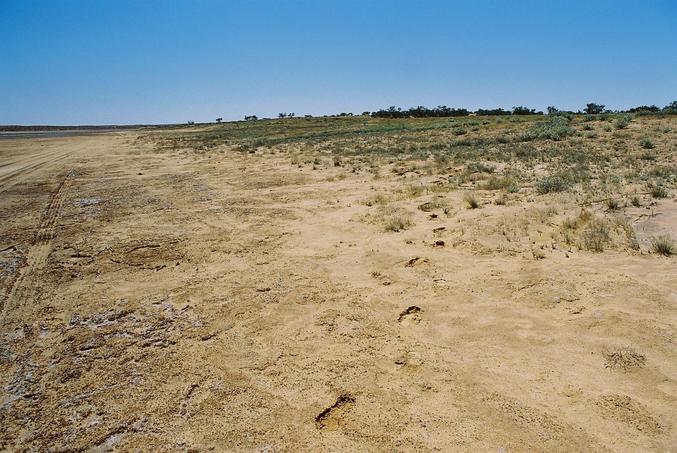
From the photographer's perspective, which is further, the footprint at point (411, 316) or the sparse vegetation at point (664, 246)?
the sparse vegetation at point (664, 246)

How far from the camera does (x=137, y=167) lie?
64.5ft

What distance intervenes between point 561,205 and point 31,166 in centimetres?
2312

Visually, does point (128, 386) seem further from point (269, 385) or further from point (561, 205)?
point (561, 205)

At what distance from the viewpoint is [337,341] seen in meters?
4.25

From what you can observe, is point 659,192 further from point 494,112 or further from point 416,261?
point 494,112

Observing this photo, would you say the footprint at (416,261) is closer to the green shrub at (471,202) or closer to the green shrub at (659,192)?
the green shrub at (471,202)

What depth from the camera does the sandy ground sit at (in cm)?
311

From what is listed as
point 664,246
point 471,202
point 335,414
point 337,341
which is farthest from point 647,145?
point 335,414

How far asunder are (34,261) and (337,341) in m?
5.39

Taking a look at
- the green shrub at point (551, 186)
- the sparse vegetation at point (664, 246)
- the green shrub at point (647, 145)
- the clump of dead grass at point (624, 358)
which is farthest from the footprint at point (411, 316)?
the green shrub at point (647, 145)

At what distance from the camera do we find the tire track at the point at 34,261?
5383mm

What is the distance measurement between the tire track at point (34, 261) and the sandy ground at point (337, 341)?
55 mm

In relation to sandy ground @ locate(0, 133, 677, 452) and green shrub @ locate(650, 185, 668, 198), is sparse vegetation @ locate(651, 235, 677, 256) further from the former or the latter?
green shrub @ locate(650, 185, 668, 198)

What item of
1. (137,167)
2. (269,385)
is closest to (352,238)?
(269,385)
